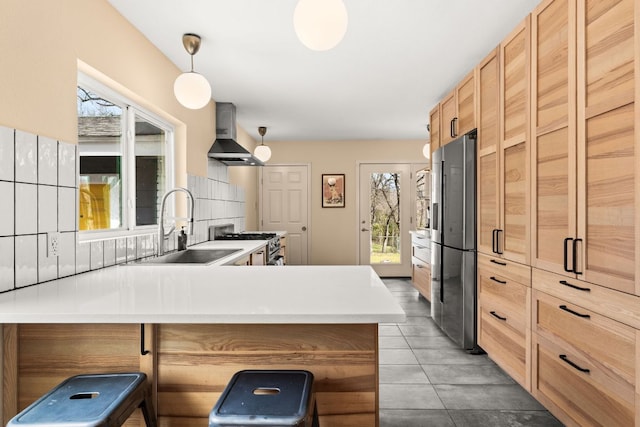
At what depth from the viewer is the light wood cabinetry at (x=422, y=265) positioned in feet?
14.2

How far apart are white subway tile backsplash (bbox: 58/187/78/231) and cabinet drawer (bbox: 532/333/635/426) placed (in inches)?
94.7

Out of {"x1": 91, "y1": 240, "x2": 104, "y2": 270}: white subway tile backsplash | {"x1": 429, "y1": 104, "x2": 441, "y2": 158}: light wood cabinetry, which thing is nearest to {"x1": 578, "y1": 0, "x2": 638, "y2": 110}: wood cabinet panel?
{"x1": 429, "y1": 104, "x2": 441, "y2": 158}: light wood cabinetry

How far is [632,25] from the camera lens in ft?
4.71

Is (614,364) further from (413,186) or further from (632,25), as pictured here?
(413,186)

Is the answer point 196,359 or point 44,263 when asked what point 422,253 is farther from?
point 44,263

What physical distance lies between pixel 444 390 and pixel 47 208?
2363 millimetres

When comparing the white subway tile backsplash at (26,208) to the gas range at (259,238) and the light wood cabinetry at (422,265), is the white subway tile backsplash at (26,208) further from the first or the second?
the light wood cabinetry at (422,265)

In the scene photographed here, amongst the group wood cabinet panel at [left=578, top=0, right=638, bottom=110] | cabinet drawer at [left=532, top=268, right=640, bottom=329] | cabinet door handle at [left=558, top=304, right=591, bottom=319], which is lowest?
cabinet door handle at [left=558, top=304, right=591, bottom=319]

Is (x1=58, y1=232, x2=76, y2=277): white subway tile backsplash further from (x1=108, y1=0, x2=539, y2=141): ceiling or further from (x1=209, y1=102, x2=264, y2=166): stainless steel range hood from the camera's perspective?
(x1=209, y1=102, x2=264, y2=166): stainless steel range hood

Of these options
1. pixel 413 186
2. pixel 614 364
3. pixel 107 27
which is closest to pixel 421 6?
pixel 107 27

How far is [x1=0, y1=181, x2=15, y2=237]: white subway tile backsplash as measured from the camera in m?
1.46

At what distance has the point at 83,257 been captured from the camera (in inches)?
76.8

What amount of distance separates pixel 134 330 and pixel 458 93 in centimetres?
306

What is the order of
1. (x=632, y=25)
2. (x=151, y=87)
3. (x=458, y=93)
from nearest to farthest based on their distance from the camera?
(x=632, y=25) < (x=151, y=87) < (x=458, y=93)
